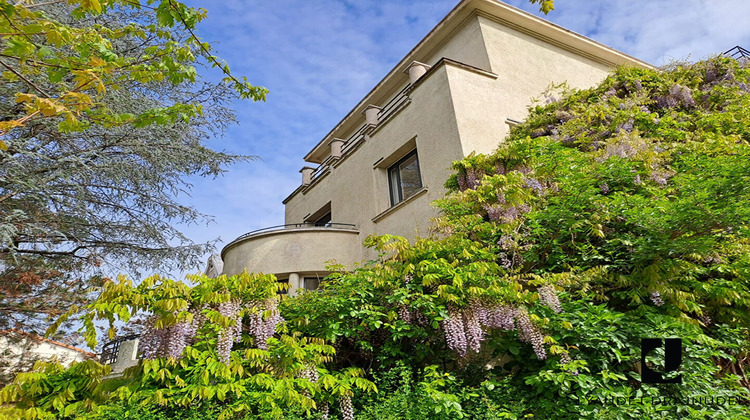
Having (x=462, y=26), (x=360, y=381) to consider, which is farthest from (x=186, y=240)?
(x=462, y=26)

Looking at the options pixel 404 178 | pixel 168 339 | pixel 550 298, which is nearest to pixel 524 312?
pixel 550 298

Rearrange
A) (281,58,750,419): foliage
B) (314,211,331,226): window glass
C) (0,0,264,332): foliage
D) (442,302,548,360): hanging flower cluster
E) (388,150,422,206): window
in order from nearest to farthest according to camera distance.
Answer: (281,58,750,419): foliage < (442,302,548,360): hanging flower cluster < (0,0,264,332): foliage < (388,150,422,206): window < (314,211,331,226): window glass

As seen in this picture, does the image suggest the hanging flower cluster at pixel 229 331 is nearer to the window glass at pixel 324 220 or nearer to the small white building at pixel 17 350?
the window glass at pixel 324 220

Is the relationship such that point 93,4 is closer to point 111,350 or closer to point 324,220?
point 324,220

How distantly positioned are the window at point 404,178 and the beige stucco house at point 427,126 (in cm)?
3

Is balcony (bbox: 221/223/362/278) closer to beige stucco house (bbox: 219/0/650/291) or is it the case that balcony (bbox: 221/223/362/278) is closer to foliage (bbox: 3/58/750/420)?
beige stucco house (bbox: 219/0/650/291)

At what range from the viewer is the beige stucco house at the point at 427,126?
A: 8.48 metres

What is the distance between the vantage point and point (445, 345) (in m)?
5.32

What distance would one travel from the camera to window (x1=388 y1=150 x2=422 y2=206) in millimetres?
9352

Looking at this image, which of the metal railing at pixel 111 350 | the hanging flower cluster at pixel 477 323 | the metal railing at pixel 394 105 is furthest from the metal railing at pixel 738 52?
the metal railing at pixel 111 350

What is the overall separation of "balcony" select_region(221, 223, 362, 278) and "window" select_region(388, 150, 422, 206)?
139 cm

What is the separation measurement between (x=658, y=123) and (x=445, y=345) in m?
5.55

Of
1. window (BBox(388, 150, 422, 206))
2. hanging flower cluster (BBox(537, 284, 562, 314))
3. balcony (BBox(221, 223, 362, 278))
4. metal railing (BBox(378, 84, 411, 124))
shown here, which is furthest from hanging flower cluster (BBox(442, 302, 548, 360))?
metal railing (BBox(378, 84, 411, 124))

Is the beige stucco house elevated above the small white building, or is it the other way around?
the beige stucco house
